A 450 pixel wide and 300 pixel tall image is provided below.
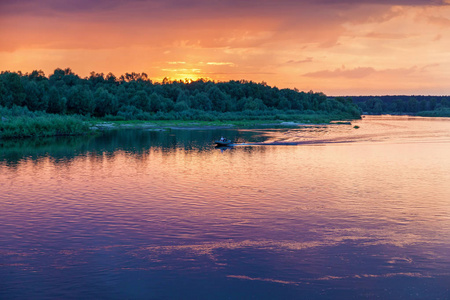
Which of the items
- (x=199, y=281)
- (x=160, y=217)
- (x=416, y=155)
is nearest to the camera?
(x=199, y=281)

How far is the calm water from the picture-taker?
17.5 metres

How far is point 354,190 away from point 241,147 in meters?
39.4

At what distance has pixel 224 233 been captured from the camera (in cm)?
2373

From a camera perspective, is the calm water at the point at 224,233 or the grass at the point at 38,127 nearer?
the calm water at the point at 224,233

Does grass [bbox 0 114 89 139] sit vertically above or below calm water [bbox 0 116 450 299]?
above

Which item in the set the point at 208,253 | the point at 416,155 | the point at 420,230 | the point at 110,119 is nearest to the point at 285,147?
the point at 416,155

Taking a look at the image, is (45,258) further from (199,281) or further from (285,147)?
(285,147)

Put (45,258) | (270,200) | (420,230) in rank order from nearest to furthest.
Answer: (45,258) < (420,230) < (270,200)

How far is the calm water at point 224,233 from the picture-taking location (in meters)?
17.5

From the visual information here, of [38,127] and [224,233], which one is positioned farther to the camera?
[38,127]

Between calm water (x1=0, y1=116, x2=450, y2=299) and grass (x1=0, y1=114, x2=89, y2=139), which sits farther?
grass (x1=0, y1=114, x2=89, y2=139)

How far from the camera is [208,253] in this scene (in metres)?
20.8

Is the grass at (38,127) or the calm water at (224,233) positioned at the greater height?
the grass at (38,127)

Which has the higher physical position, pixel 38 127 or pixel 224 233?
pixel 38 127
